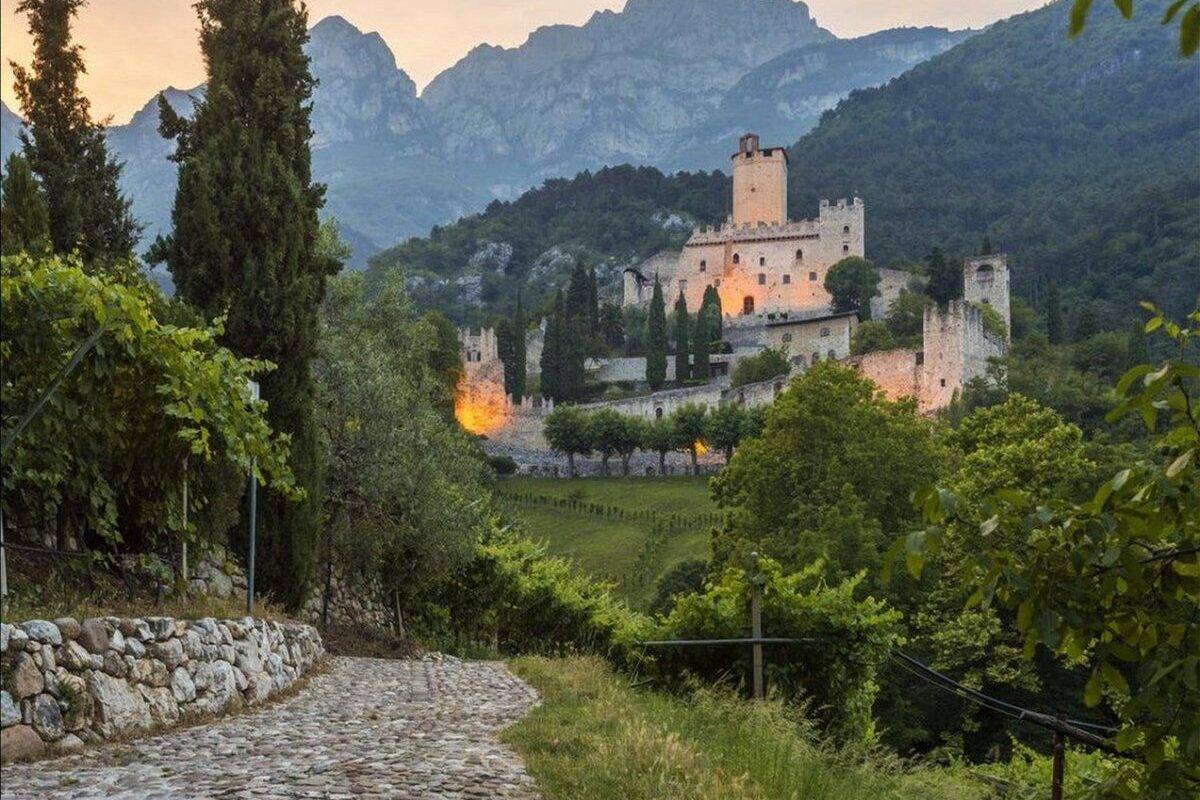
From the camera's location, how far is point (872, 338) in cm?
8444

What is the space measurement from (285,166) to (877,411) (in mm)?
21380

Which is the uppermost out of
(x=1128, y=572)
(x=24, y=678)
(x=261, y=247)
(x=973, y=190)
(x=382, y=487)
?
(x=973, y=190)

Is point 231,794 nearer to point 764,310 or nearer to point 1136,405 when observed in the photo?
point 1136,405

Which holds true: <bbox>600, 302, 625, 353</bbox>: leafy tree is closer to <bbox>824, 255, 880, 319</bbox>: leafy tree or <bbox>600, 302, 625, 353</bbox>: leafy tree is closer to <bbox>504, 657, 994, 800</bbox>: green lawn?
<bbox>824, 255, 880, 319</bbox>: leafy tree

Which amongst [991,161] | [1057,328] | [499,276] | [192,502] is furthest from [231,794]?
[991,161]

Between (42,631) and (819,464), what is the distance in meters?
26.4

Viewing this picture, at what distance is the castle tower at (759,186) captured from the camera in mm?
118125

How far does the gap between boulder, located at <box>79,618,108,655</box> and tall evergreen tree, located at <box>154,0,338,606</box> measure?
23.0 ft

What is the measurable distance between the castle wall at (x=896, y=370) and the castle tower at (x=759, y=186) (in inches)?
1849

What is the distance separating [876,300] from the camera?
106 meters

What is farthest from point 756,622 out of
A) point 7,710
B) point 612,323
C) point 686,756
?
point 612,323

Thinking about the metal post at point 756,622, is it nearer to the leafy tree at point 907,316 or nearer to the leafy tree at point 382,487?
the leafy tree at point 382,487

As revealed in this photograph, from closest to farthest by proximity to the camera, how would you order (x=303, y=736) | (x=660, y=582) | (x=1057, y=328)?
(x=303, y=736) → (x=660, y=582) → (x=1057, y=328)

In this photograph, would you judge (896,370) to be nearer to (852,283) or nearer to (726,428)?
(726,428)
